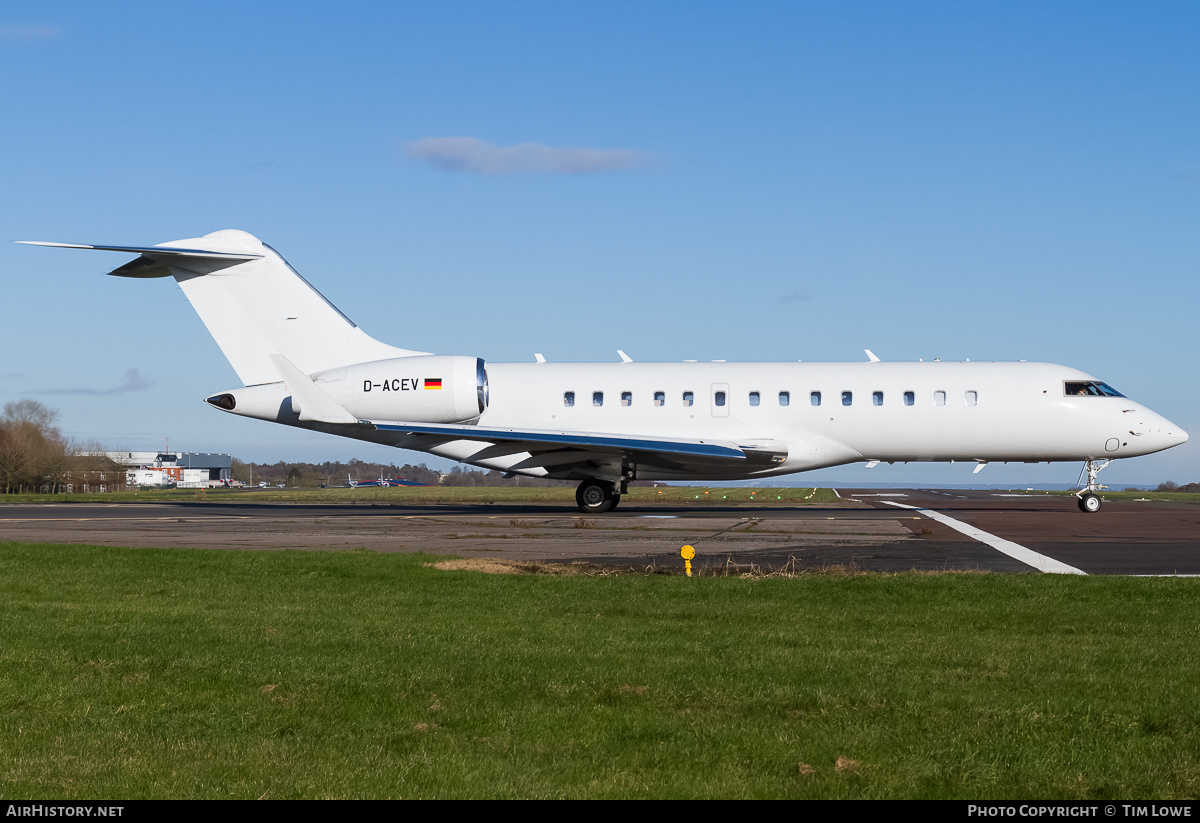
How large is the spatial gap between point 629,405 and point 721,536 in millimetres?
10249

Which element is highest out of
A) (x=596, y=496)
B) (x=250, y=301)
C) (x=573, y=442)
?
(x=250, y=301)

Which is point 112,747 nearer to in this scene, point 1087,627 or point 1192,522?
point 1087,627

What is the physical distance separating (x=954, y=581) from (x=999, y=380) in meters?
18.4

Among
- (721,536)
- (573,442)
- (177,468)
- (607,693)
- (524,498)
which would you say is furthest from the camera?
(177,468)

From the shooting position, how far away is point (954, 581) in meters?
11.7

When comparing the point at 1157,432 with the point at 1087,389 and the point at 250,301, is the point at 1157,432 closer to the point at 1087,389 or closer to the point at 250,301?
the point at 1087,389

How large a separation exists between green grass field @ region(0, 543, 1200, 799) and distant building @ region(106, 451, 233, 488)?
143m

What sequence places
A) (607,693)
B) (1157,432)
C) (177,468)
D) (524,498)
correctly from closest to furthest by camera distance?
(607,693)
(1157,432)
(524,498)
(177,468)

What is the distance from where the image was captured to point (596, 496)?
96.3ft

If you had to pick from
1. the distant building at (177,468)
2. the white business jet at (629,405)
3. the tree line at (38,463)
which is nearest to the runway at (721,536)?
the white business jet at (629,405)

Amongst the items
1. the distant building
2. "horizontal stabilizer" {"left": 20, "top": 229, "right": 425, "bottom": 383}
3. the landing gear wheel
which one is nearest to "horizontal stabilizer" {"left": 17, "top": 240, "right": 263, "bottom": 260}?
"horizontal stabilizer" {"left": 20, "top": 229, "right": 425, "bottom": 383}

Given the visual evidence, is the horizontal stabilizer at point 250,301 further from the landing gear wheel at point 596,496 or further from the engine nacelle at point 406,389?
the landing gear wheel at point 596,496

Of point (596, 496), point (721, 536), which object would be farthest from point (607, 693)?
point (596, 496)

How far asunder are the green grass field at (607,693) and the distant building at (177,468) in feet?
469
